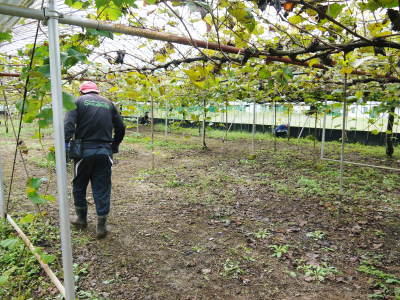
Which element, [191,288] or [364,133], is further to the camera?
[364,133]

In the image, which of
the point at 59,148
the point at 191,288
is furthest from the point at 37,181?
the point at 191,288

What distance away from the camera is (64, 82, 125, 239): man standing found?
10.7 ft

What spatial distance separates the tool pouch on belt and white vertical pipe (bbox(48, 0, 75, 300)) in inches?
65.9

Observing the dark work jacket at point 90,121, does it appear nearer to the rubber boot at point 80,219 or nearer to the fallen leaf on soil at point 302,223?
the rubber boot at point 80,219

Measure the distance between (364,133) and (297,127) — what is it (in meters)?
3.50

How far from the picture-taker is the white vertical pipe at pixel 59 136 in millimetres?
1504

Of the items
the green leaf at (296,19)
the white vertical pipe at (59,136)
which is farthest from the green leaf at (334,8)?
the white vertical pipe at (59,136)

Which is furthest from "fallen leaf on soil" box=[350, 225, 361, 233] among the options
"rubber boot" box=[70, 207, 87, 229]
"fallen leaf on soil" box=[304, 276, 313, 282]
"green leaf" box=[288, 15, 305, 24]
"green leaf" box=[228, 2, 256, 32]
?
"rubber boot" box=[70, 207, 87, 229]

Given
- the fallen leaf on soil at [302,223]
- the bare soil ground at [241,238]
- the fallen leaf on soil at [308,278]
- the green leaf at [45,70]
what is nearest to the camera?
the green leaf at [45,70]

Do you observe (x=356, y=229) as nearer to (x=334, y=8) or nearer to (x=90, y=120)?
(x=334, y=8)

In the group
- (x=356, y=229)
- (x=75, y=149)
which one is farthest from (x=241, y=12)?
(x=356, y=229)

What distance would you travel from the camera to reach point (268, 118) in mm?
17453

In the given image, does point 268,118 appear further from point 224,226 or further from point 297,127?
point 224,226

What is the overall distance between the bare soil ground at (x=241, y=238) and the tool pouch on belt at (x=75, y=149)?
99 centimetres
